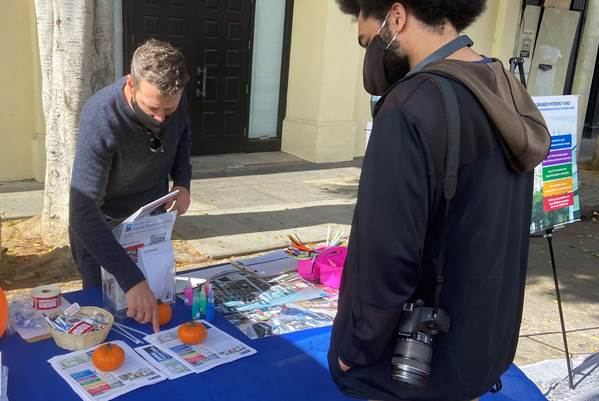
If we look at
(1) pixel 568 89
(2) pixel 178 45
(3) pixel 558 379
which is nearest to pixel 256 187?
(2) pixel 178 45

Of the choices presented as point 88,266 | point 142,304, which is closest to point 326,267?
point 142,304

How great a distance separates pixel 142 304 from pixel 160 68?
766mm

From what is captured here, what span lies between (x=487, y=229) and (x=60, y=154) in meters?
3.64

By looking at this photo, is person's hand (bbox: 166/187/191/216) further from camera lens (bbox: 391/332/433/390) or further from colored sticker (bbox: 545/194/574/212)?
colored sticker (bbox: 545/194/574/212)

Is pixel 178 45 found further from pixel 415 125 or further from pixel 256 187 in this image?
pixel 415 125

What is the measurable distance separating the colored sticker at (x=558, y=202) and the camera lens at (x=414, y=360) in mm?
2063

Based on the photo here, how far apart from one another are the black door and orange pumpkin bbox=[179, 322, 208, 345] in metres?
5.70

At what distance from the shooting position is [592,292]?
478 centimetres

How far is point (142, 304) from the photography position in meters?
1.87

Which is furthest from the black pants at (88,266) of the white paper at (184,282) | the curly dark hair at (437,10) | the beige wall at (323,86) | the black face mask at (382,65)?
the beige wall at (323,86)

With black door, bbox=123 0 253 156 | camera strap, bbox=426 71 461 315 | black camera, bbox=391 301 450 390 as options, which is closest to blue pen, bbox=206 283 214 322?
black camera, bbox=391 301 450 390

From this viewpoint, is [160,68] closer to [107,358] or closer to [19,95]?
[107,358]

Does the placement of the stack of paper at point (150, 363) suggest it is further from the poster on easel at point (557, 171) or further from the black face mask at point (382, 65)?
the poster on easel at point (557, 171)

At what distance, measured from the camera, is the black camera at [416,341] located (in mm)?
1279
